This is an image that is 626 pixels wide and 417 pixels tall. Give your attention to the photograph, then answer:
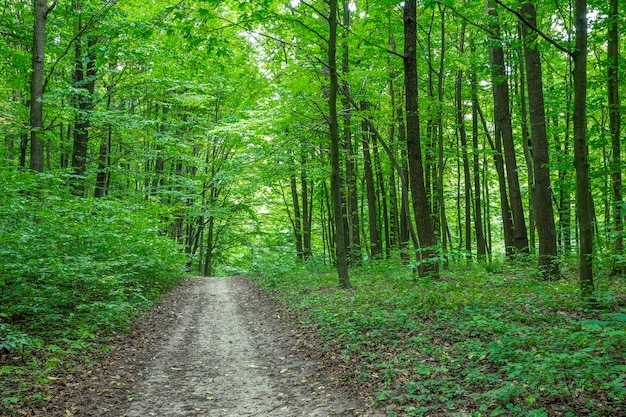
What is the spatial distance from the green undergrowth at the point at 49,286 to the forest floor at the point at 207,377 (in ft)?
1.30

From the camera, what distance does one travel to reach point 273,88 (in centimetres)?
1416

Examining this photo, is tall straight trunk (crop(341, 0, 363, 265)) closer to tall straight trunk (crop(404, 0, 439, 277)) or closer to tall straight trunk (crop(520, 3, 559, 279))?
tall straight trunk (crop(404, 0, 439, 277))

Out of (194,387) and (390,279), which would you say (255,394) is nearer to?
(194,387)

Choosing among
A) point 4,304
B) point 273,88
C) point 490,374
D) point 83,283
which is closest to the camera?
point 490,374

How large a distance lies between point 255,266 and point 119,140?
9.55 meters

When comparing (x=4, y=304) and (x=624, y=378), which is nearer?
(x=624, y=378)

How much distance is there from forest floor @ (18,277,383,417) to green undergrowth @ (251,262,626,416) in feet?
1.76

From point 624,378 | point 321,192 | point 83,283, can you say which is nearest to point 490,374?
point 624,378

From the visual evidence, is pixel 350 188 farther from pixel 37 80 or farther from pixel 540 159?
pixel 37 80

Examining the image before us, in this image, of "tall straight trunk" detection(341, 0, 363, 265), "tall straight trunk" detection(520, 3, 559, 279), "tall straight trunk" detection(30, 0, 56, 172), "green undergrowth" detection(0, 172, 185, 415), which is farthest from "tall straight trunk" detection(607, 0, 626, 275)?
"tall straight trunk" detection(30, 0, 56, 172)

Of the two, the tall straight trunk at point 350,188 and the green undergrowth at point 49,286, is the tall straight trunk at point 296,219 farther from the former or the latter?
the green undergrowth at point 49,286

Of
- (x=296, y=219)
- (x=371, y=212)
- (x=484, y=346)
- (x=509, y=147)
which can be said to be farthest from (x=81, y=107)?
(x=484, y=346)

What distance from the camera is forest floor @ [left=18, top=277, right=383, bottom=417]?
554 centimetres

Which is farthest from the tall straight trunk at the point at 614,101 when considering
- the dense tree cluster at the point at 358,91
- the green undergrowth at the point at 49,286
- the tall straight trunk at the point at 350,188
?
the green undergrowth at the point at 49,286
